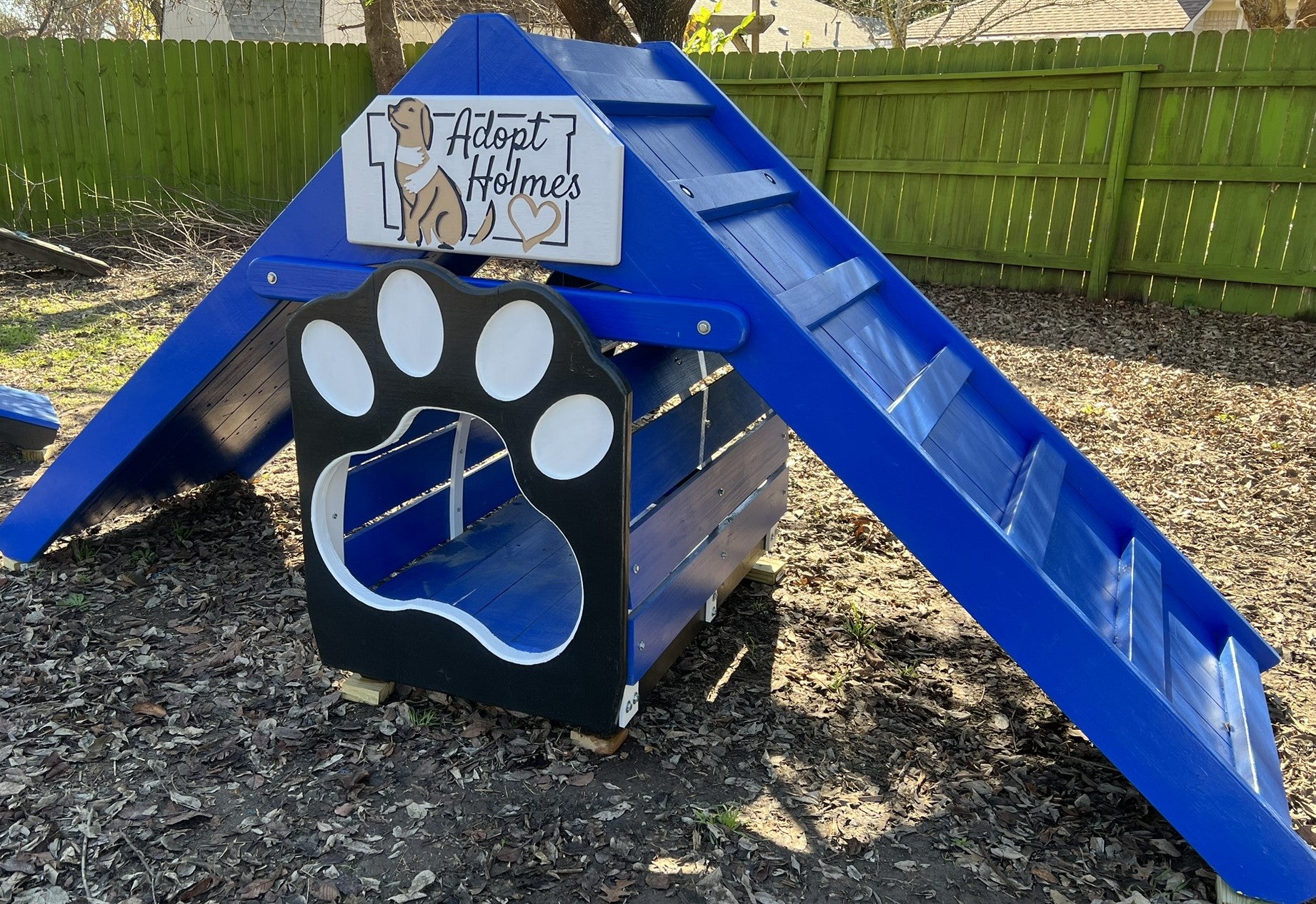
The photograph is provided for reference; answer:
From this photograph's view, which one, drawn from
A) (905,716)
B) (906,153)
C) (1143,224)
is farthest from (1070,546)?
(906,153)

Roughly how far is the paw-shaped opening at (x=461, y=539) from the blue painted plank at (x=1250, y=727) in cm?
158

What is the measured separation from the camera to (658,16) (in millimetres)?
5535

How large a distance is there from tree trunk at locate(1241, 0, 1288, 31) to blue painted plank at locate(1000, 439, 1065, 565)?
8882mm

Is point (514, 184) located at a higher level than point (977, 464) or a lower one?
higher

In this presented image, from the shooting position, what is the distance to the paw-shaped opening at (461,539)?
2.72 m

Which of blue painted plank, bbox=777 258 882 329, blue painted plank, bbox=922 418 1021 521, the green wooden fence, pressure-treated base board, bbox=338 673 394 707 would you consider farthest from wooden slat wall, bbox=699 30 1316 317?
pressure-treated base board, bbox=338 673 394 707

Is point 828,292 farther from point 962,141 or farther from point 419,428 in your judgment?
point 962,141

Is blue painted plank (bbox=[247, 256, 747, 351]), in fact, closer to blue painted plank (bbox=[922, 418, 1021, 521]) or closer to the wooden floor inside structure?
blue painted plank (bbox=[922, 418, 1021, 521])

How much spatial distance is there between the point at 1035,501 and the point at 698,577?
95 centimetres

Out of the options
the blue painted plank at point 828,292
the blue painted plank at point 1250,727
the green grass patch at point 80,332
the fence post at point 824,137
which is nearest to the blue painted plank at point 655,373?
the blue painted plank at point 828,292

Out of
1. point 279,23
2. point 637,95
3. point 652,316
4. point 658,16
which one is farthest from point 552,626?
point 279,23

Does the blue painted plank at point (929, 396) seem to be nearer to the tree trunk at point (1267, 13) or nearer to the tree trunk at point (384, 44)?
the tree trunk at point (384, 44)

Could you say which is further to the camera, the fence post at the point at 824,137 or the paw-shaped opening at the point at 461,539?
the fence post at the point at 824,137

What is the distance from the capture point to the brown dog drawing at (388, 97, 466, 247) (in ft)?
8.01
